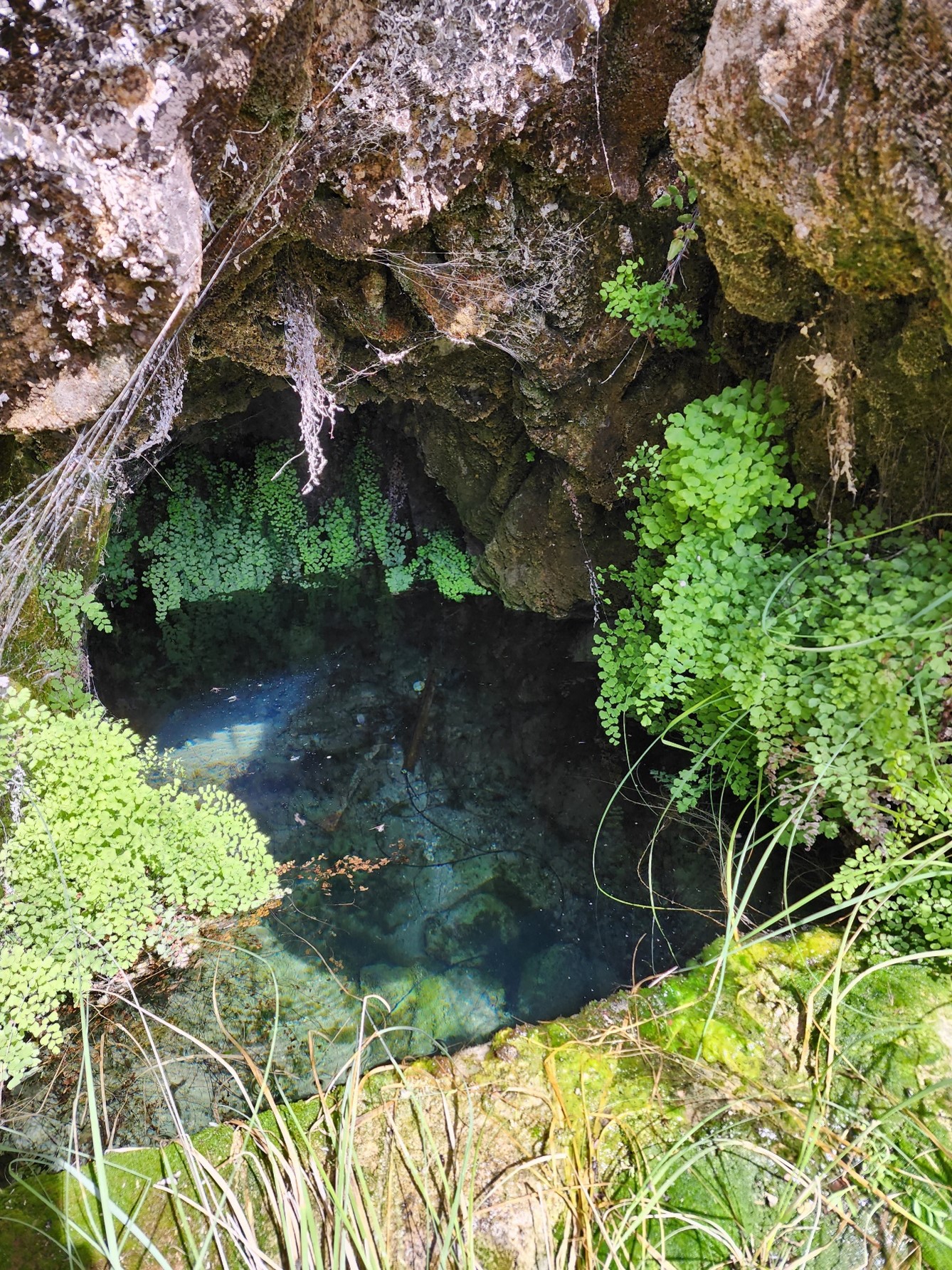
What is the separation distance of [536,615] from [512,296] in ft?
10.7

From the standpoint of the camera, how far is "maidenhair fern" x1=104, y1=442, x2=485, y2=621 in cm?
671

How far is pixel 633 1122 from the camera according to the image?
2.35 m

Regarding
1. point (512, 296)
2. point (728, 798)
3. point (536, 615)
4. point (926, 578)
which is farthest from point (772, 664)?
point (536, 615)

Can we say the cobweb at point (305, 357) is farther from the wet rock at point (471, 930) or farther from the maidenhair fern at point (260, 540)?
the maidenhair fern at point (260, 540)

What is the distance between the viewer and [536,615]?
6.38 metres

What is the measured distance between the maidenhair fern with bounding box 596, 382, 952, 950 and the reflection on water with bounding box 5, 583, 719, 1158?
1255 mm

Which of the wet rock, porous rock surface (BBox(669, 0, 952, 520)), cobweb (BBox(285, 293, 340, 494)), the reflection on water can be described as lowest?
the wet rock

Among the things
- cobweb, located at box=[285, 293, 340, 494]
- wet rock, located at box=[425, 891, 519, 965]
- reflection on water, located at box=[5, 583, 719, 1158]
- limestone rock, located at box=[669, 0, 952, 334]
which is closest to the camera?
limestone rock, located at box=[669, 0, 952, 334]

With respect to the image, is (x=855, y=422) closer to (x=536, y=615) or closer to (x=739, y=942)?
(x=739, y=942)

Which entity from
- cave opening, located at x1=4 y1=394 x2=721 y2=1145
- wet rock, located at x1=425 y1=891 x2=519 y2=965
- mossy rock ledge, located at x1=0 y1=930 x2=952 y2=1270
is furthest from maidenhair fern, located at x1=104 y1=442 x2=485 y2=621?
mossy rock ledge, located at x1=0 y1=930 x2=952 y2=1270

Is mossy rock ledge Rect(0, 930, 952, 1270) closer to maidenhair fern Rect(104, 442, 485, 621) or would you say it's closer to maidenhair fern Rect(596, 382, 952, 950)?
maidenhair fern Rect(596, 382, 952, 950)

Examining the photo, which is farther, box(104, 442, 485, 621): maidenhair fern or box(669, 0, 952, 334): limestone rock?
box(104, 442, 485, 621): maidenhair fern

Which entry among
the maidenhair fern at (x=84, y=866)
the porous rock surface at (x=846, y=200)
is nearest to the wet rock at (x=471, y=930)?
the maidenhair fern at (x=84, y=866)

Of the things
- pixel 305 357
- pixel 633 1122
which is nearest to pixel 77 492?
pixel 305 357
